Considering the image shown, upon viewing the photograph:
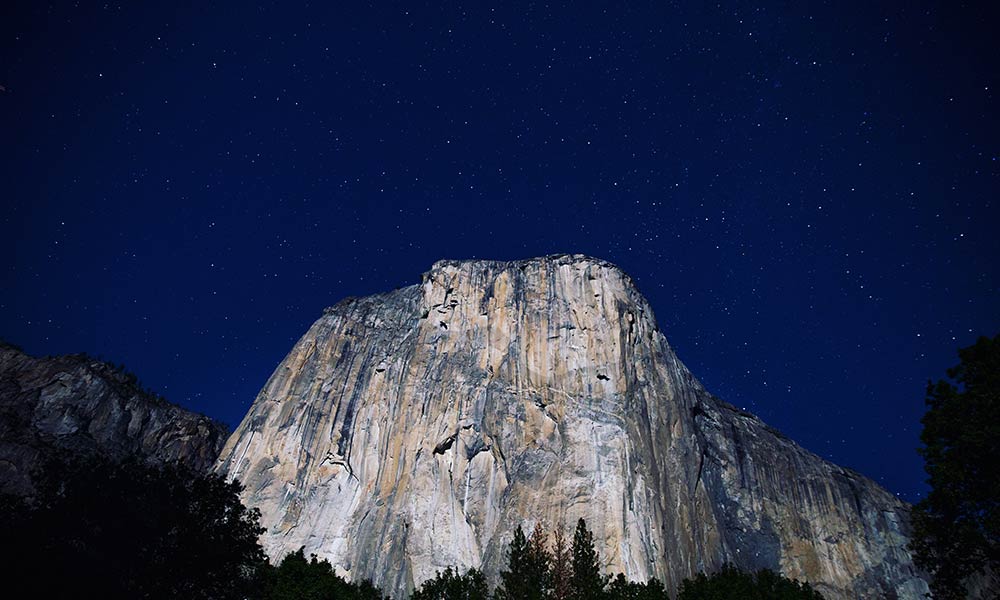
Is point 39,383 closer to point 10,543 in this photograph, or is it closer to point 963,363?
point 10,543

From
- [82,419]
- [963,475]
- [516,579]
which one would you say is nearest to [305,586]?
[516,579]

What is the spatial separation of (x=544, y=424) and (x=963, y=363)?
40599mm

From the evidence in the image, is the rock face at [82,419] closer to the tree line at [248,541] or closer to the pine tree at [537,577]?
the tree line at [248,541]

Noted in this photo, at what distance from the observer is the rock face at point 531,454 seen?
50531 millimetres

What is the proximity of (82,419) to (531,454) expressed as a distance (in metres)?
62.5

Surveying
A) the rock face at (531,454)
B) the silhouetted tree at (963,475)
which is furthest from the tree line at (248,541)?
the rock face at (531,454)

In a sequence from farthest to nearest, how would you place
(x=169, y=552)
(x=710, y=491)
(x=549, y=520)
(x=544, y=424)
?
1. (x=710, y=491)
2. (x=544, y=424)
3. (x=549, y=520)
4. (x=169, y=552)

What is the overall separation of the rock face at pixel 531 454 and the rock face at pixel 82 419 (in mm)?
23976

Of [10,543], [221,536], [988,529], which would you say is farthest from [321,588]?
[988,529]

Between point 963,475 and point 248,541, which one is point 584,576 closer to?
point 248,541

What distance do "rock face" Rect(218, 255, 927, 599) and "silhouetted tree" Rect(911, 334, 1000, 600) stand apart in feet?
108

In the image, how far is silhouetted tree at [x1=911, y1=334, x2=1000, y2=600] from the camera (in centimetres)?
1461

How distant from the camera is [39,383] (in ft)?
256

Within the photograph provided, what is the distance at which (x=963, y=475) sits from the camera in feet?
49.3
